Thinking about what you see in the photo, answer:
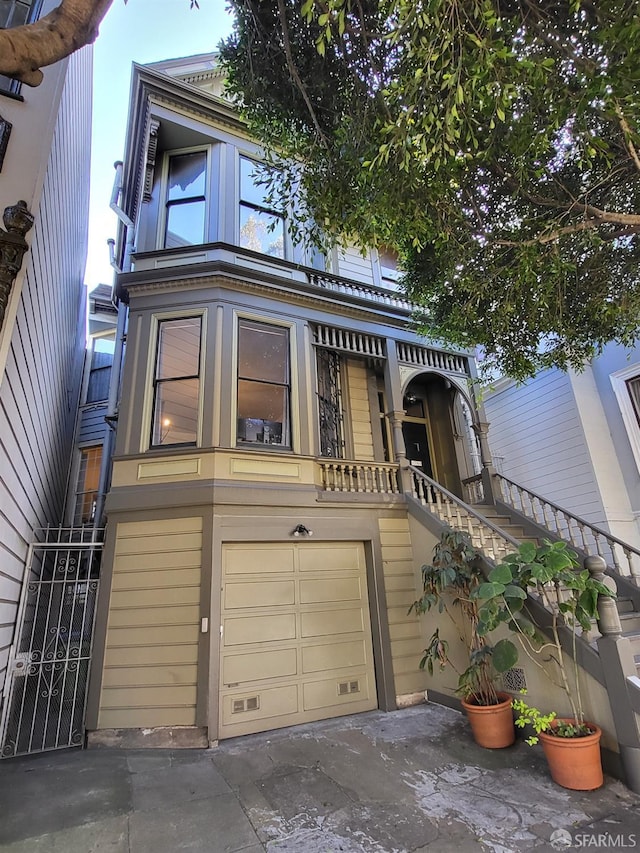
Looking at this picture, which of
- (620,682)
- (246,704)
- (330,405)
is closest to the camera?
(620,682)

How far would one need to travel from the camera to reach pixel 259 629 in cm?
525

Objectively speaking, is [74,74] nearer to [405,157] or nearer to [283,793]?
[405,157]

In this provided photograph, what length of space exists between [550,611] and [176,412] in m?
5.07

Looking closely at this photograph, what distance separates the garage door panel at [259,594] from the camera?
17.1 feet

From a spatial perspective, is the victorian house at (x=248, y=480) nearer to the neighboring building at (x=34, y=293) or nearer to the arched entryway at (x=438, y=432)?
the arched entryway at (x=438, y=432)

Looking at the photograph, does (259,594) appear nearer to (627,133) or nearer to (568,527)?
(568,527)

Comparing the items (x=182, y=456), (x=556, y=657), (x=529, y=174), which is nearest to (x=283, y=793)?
(x=556, y=657)

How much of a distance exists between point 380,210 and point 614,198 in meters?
2.95

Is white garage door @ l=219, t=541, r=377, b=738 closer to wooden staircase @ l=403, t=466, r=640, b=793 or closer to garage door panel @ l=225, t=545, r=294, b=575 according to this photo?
garage door panel @ l=225, t=545, r=294, b=575

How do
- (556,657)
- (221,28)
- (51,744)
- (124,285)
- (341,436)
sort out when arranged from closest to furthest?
1. (556,657)
2. (51,744)
3. (221,28)
4. (124,285)
5. (341,436)

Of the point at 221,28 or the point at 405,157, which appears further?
the point at 221,28

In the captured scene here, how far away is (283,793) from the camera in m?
3.49

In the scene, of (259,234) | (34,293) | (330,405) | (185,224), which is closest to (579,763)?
(330,405)

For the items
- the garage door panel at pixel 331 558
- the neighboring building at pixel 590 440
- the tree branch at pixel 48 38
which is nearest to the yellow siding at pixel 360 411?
the garage door panel at pixel 331 558
